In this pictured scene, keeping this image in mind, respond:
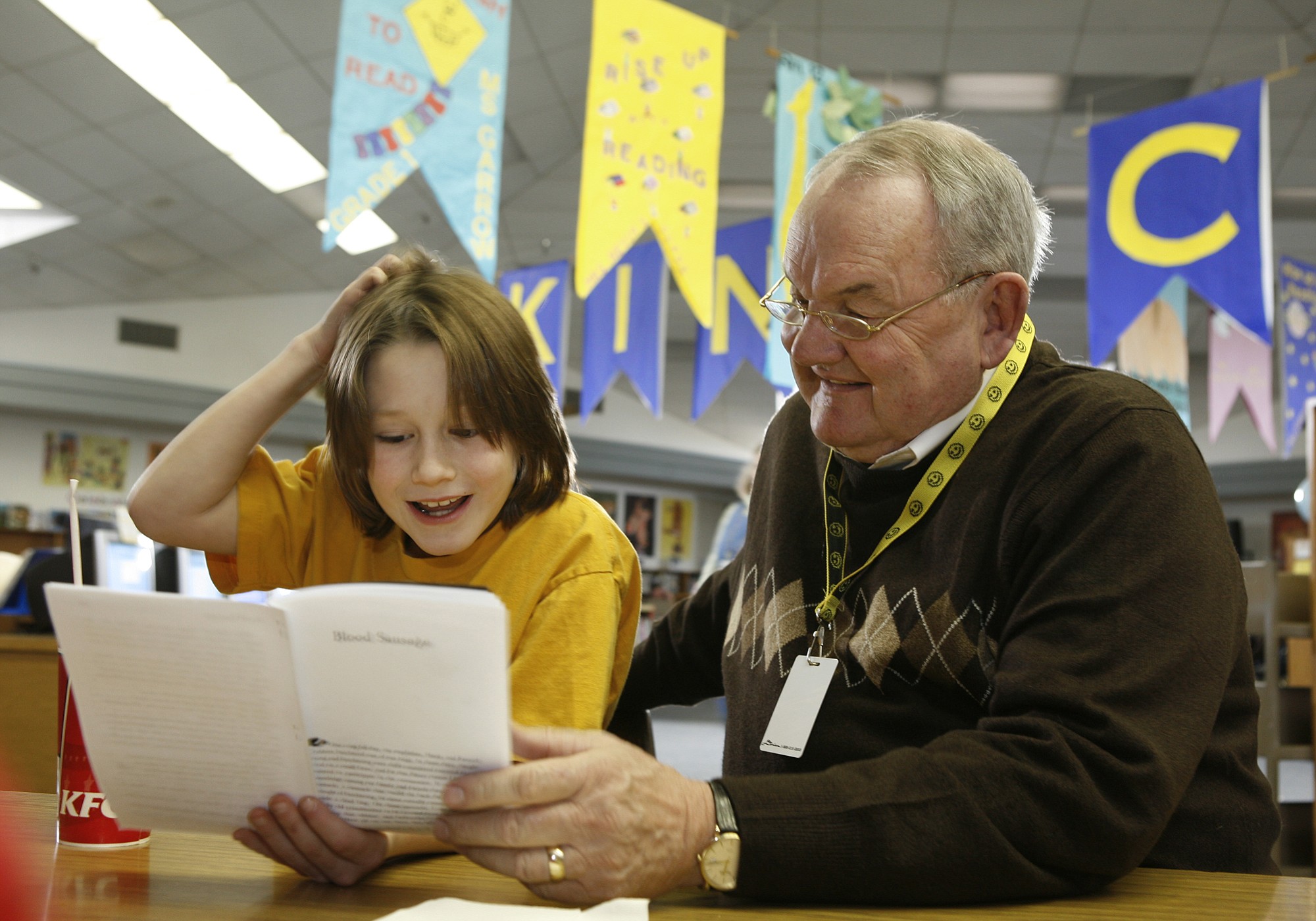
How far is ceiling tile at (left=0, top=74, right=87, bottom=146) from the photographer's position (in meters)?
6.69

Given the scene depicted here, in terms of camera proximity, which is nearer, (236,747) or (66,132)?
(236,747)

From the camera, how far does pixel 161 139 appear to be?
7.67 meters

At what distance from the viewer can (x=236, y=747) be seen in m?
0.81

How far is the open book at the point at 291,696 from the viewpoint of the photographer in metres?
0.72

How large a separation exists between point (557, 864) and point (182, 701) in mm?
308

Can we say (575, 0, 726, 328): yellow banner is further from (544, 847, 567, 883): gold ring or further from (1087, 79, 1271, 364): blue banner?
(544, 847, 567, 883): gold ring

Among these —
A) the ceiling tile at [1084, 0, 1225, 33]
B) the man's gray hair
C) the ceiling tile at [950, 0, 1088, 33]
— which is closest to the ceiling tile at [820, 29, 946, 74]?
the ceiling tile at [950, 0, 1088, 33]

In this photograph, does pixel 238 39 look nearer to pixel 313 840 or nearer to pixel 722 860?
pixel 313 840

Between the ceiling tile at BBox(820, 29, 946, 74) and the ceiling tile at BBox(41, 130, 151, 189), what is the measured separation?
5.13 m

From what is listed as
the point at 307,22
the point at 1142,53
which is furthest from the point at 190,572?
the point at 1142,53

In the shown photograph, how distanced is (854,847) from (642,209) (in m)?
2.80

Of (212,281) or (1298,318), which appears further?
(212,281)

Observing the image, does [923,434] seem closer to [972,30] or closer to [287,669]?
[287,669]

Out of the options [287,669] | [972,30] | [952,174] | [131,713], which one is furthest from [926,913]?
[972,30]
